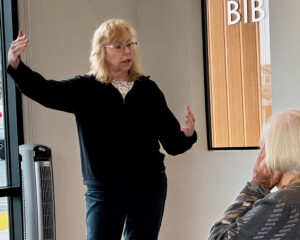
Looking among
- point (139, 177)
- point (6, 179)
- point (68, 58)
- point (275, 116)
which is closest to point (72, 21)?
point (68, 58)

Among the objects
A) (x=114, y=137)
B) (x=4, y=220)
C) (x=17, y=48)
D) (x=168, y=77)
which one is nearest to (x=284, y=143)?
(x=114, y=137)

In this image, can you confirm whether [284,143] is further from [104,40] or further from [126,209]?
[104,40]

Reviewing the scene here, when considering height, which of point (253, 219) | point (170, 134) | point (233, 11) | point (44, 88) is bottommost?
point (253, 219)

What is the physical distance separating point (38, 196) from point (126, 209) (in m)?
0.52

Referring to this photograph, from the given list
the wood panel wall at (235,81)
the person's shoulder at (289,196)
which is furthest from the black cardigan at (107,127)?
the wood panel wall at (235,81)

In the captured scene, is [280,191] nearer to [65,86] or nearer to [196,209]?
[65,86]

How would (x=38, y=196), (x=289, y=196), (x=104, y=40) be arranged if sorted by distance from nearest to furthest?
(x=289, y=196), (x=104, y=40), (x=38, y=196)

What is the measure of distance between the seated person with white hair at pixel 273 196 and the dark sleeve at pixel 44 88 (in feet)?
3.80

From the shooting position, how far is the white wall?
10.5 ft

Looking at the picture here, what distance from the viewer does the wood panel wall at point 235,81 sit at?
3.57 metres

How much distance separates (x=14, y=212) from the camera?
10.4 feet

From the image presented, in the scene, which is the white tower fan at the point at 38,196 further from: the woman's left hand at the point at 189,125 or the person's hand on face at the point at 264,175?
the person's hand on face at the point at 264,175

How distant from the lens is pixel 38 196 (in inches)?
105

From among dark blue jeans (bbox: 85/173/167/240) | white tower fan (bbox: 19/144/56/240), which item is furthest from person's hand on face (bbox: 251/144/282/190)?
white tower fan (bbox: 19/144/56/240)
